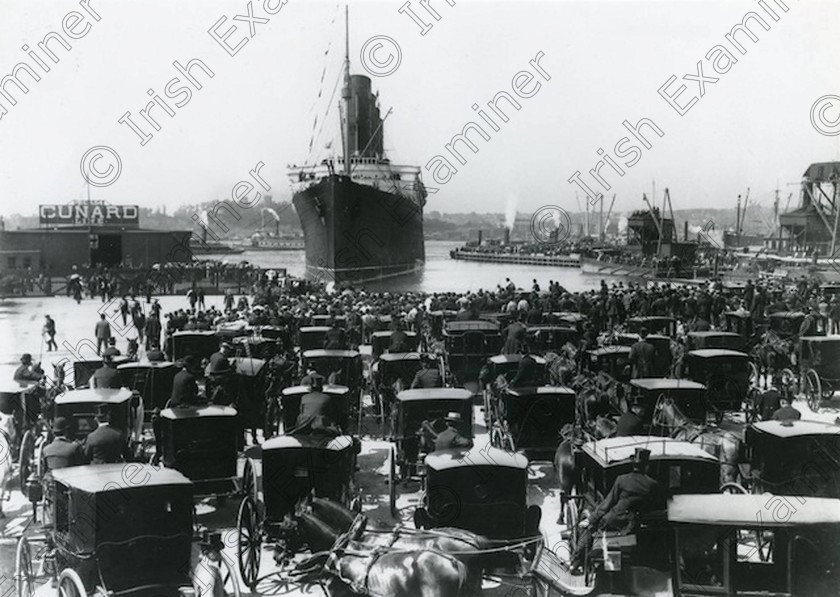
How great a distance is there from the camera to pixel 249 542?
8.38 meters

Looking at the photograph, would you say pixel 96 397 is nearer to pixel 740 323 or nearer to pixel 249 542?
pixel 249 542

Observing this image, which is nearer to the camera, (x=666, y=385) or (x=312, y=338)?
(x=666, y=385)

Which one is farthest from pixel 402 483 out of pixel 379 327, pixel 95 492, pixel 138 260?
pixel 138 260

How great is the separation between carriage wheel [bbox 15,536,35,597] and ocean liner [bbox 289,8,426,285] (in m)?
39.7

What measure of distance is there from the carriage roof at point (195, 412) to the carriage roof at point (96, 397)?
1.04m

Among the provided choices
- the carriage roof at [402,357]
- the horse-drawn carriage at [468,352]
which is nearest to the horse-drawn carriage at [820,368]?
the horse-drawn carriage at [468,352]

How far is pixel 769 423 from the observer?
10.1 m

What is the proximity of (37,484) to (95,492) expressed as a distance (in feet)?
7.49

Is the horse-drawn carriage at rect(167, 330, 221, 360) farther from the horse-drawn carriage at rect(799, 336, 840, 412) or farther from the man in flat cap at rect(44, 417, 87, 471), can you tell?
the horse-drawn carriage at rect(799, 336, 840, 412)

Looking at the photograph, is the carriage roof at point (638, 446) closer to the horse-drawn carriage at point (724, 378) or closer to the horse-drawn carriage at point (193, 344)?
the horse-drawn carriage at point (724, 378)

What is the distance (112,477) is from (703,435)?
25.4 feet

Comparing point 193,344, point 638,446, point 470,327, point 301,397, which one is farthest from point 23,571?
point 470,327

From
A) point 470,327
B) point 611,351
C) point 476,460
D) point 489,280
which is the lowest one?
point 489,280

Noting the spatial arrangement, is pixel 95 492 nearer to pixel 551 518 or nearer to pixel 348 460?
pixel 348 460
